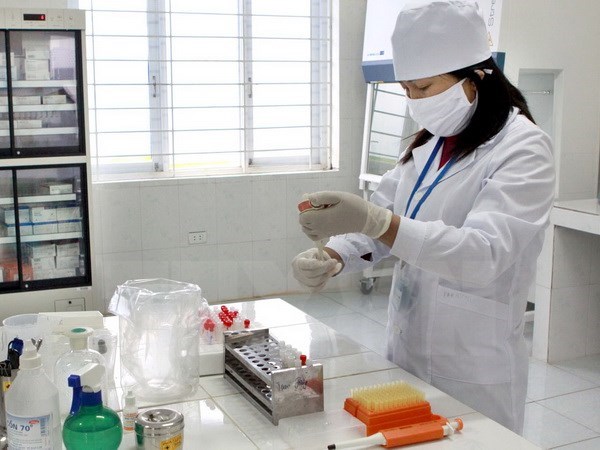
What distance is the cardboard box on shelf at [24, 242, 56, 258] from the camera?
3.52 meters

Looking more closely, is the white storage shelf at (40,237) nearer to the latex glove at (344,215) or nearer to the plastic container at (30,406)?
Answer: the latex glove at (344,215)

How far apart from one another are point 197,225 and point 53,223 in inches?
33.0

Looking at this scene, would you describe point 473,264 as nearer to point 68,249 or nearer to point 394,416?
point 394,416

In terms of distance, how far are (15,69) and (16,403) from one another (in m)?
2.61

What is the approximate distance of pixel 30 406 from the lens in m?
1.16

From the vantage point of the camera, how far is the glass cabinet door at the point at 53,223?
11.4ft

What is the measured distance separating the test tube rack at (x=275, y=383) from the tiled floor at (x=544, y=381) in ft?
1.37

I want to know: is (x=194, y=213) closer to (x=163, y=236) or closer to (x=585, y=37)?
(x=163, y=236)

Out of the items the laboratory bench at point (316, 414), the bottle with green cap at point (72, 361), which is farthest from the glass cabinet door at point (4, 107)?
the bottle with green cap at point (72, 361)

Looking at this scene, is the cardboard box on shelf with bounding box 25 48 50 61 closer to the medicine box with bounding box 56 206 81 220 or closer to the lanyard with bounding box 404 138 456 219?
the medicine box with bounding box 56 206 81 220

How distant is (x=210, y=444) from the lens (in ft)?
4.41

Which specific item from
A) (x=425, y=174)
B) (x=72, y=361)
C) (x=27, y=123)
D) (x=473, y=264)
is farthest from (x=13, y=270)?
(x=473, y=264)

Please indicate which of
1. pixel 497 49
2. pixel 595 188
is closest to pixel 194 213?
pixel 497 49

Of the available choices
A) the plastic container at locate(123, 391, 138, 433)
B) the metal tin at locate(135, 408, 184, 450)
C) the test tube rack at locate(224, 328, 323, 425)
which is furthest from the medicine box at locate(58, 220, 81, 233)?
the metal tin at locate(135, 408, 184, 450)
